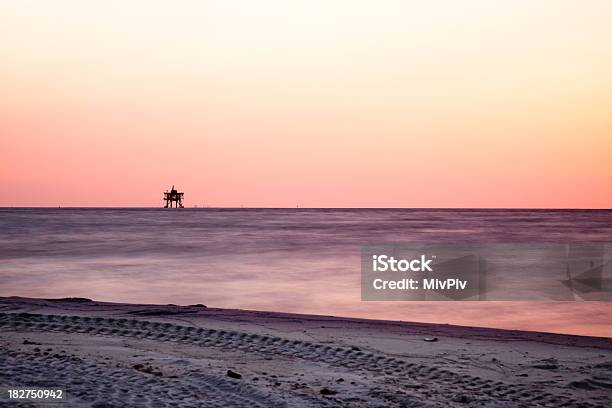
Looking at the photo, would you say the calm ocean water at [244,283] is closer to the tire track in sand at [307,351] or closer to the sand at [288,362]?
the sand at [288,362]

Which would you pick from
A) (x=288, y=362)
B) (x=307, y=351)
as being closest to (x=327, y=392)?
(x=288, y=362)

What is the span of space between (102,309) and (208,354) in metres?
3.97

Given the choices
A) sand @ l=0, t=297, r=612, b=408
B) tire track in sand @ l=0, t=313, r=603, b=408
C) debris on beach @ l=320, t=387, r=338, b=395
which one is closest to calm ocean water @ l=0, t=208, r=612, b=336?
sand @ l=0, t=297, r=612, b=408

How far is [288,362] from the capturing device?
696cm

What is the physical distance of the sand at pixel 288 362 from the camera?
559 cm

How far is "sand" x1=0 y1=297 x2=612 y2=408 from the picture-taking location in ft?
18.4

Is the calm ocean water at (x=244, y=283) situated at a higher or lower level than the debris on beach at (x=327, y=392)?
lower

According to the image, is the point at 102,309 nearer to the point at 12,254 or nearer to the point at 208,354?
the point at 208,354

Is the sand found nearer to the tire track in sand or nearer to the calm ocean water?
the tire track in sand

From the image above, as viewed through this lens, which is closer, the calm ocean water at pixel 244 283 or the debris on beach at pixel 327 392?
the debris on beach at pixel 327 392

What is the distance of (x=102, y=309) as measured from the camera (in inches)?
414

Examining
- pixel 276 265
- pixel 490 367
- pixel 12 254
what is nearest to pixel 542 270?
pixel 276 265

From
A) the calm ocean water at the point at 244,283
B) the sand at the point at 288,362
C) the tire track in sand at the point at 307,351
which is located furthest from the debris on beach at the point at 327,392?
the calm ocean water at the point at 244,283

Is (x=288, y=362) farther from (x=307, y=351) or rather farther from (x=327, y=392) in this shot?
(x=327, y=392)
